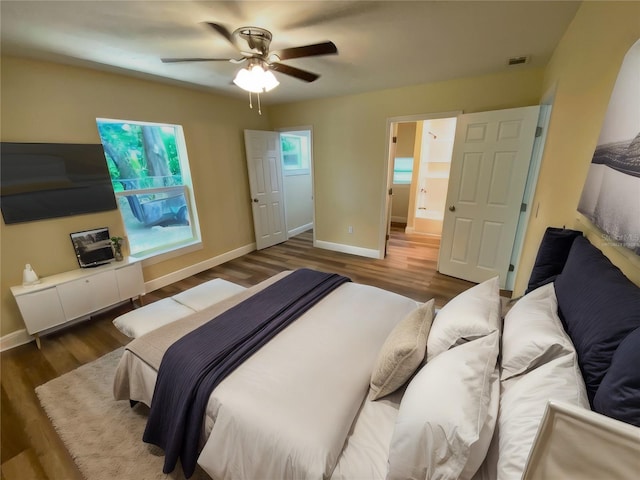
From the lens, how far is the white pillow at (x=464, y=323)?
1113mm

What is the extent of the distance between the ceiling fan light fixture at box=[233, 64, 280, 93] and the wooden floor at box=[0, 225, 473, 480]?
2365 mm

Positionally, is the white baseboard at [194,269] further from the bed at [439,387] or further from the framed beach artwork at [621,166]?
the framed beach artwork at [621,166]

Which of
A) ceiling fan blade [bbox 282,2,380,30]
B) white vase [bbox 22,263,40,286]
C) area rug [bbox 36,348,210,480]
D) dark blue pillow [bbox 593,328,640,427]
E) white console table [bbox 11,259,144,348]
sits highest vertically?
ceiling fan blade [bbox 282,2,380,30]

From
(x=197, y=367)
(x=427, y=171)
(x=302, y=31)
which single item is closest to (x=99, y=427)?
(x=197, y=367)

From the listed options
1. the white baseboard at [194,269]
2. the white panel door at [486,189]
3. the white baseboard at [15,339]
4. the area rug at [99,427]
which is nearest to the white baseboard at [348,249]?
the white panel door at [486,189]

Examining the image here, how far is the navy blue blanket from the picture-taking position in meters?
1.21

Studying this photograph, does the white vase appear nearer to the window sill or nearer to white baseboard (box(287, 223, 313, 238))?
the window sill

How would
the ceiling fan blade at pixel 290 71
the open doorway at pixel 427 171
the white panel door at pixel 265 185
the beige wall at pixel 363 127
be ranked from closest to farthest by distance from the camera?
the ceiling fan blade at pixel 290 71, the beige wall at pixel 363 127, the white panel door at pixel 265 185, the open doorway at pixel 427 171

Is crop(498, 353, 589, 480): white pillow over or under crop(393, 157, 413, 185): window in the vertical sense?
under

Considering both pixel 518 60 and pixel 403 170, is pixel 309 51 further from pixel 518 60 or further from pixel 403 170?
pixel 403 170

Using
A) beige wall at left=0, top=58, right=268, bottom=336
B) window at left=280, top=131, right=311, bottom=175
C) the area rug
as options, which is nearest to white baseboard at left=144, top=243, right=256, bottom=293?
beige wall at left=0, top=58, right=268, bottom=336

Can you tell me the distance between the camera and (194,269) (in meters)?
3.76

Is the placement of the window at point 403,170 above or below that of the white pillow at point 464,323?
above

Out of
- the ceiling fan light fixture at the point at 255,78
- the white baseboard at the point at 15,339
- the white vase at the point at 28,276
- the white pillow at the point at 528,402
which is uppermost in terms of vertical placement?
the ceiling fan light fixture at the point at 255,78
